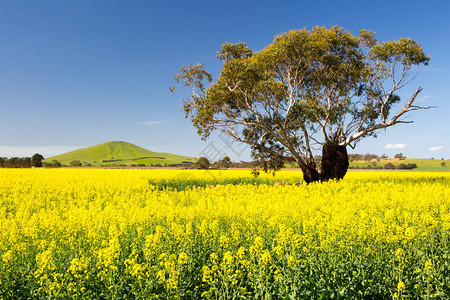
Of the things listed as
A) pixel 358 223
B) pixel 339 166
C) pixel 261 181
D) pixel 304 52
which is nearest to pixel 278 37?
pixel 304 52

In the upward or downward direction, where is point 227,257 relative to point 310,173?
downward

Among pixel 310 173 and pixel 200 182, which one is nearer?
pixel 310 173

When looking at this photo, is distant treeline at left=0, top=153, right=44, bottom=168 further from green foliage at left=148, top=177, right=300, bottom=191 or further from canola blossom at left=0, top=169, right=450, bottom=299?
canola blossom at left=0, top=169, right=450, bottom=299

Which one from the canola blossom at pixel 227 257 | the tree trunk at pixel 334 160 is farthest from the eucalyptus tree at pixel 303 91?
the canola blossom at pixel 227 257

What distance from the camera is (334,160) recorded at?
26969 mm

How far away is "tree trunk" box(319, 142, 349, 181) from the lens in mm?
26891

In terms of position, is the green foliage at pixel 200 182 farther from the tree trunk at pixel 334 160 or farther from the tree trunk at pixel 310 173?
the tree trunk at pixel 334 160

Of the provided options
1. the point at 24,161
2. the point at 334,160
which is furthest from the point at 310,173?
the point at 24,161

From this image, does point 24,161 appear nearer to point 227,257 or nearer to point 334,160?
point 334,160

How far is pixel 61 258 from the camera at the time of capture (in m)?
6.51

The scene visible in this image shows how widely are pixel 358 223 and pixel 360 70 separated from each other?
834 inches

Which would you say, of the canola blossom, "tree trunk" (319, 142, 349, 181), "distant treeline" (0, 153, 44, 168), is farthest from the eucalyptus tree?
"distant treeline" (0, 153, 44, 168)

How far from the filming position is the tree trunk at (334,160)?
26.9 m

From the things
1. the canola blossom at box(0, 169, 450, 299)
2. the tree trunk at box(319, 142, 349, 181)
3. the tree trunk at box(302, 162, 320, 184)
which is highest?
the tree trunk at box(319, 142, 349, 181)
